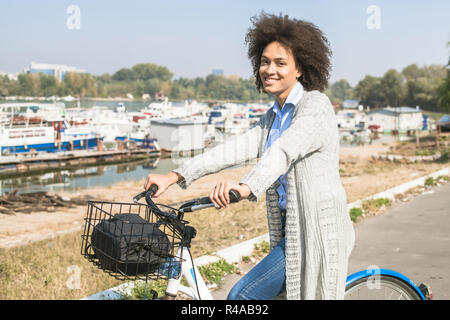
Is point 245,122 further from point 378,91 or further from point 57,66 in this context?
point 378,91

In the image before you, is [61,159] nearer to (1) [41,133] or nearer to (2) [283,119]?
(1) [41,133]

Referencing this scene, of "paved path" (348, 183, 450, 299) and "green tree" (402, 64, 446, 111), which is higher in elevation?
"green tree" (402, 64, 446, 111)

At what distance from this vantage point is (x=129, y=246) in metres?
2.09

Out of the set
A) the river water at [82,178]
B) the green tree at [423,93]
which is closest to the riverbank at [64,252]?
the river water at [82,178]

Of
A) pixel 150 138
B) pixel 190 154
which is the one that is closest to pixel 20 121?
pixel 150 138

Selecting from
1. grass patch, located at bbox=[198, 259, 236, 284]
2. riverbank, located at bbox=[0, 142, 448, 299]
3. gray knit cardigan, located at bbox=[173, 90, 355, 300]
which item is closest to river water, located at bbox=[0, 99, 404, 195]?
riverbank, located at bbox=[0, 142, 448, 299]

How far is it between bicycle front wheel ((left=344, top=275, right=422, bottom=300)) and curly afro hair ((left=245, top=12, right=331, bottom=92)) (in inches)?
42.4

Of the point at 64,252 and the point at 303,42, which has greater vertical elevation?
the point at 303,42

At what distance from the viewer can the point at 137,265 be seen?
6.89 ft

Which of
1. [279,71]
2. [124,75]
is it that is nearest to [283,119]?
Answer: [279,71]

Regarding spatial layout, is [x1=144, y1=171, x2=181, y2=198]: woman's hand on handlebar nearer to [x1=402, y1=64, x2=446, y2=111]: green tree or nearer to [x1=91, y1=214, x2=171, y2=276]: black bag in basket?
[x1=91, y1=214, x2=171, y2=276]: black bag in basket

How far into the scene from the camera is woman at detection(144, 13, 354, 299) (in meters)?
2.22

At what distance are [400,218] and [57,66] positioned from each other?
88.0 m

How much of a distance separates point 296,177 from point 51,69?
3671 inches
